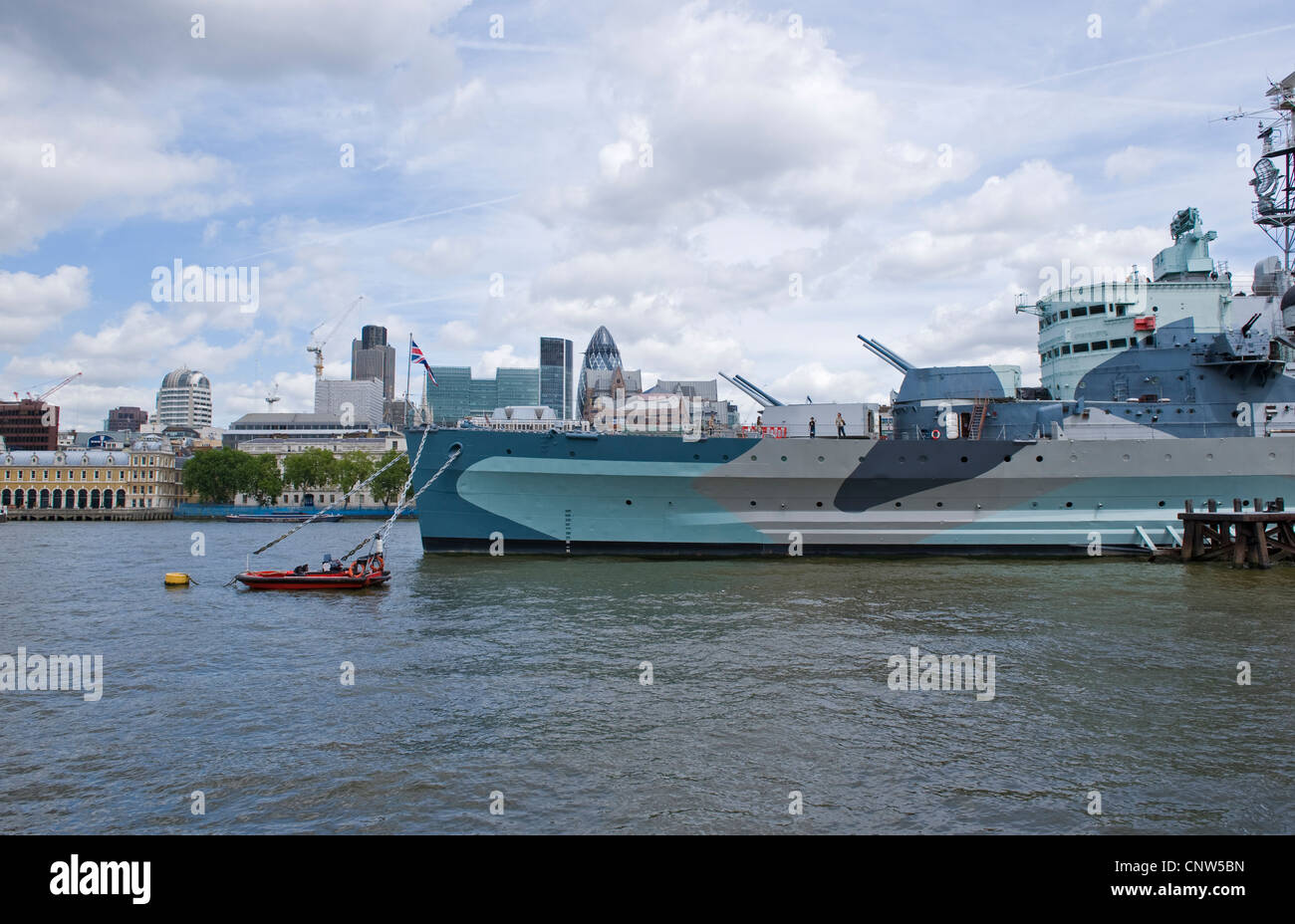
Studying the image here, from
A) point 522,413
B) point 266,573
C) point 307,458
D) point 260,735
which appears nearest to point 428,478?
point 266,573

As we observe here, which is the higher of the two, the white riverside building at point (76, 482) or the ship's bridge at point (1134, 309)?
the ship's bridge at point (1134, 309)

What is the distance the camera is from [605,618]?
1720cm

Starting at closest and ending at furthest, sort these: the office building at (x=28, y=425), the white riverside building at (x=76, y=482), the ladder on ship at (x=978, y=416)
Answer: the ladder on ship at (x=978, y=416), the white riverside building at (x=76, y=482), the office building at (x=28, y=425)

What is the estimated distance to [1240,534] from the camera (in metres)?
25.6

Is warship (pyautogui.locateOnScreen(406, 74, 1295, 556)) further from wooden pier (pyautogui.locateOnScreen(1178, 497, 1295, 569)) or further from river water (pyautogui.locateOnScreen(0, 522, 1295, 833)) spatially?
river water (pyautogui.locateOnScreen(0, 522, 1295, 833))

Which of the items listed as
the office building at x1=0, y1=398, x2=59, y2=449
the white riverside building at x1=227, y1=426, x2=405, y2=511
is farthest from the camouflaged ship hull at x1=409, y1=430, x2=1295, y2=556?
the office building at x1=0, y1=398, x2=59, y2=449

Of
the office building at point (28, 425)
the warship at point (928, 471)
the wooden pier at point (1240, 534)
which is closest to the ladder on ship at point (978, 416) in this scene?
the warship at point (928, 471)

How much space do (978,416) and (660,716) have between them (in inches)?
841

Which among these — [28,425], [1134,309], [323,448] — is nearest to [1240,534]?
[1134,309]

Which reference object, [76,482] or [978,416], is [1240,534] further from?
[76,482]

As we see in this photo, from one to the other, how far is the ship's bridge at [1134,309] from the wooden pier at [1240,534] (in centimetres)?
626

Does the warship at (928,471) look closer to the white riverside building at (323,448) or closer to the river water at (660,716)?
the river water at (660,716)

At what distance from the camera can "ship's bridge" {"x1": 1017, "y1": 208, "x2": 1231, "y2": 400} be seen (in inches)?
1136

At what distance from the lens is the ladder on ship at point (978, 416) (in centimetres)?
2748
